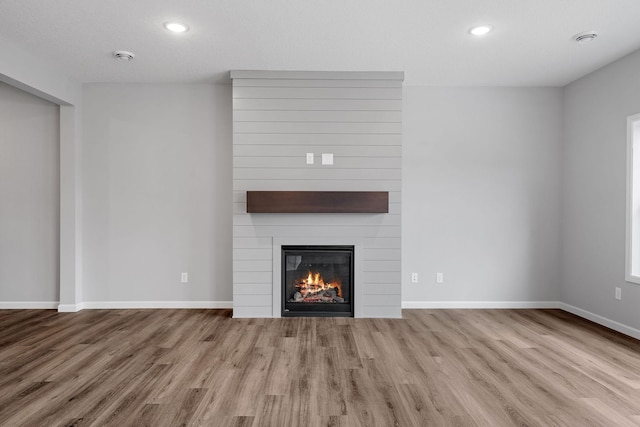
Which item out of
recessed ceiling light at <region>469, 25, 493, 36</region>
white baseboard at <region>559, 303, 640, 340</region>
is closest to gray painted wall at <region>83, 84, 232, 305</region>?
recessed ceiling light at <region>469, 25, 493, 36</region>

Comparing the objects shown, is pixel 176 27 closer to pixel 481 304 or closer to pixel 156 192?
pixel 156 192

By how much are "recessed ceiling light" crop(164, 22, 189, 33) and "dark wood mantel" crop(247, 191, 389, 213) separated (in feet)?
5.32

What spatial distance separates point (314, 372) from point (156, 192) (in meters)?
2.97

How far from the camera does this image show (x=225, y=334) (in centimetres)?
360

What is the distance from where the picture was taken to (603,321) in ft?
12.9

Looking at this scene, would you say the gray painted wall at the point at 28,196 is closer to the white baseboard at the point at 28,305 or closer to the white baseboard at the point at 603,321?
the white baseboard at the point at 28,305

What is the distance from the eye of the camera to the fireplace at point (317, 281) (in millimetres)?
4203

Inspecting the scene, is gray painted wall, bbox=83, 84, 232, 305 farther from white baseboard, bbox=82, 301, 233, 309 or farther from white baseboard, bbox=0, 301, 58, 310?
white baseboard, bbox=0, 301, 58, 310

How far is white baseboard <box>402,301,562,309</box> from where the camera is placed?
4.57 metres

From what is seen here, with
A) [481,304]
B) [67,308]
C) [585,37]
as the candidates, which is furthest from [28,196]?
[585,37]

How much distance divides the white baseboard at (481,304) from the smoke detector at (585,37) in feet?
9.46

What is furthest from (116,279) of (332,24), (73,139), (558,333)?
(558,333)

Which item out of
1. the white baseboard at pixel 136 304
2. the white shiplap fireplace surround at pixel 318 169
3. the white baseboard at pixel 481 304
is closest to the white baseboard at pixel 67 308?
the white baseboard at pixel 136 304

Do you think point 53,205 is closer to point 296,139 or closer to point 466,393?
point 296,139
